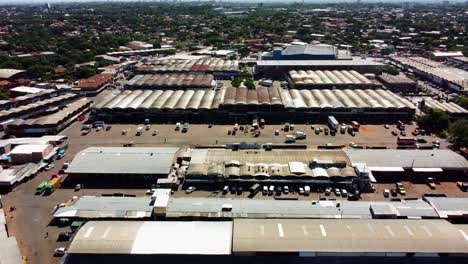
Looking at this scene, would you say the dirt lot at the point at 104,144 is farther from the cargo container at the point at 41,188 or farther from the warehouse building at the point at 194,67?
the warehouse building at the point at 194,67

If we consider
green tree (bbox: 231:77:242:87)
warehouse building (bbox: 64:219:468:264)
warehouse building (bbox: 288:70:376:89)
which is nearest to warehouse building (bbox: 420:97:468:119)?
warehouse building (bbox: 288:70:376:89)

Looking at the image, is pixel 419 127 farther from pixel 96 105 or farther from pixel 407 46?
pixel 407 46

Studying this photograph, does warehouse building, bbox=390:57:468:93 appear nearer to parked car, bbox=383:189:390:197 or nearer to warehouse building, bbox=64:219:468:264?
parked car, bbox=383:189:390:197

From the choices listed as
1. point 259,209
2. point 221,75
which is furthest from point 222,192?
point 221,75

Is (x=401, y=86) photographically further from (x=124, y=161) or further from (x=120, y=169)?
(x=120, y=169)

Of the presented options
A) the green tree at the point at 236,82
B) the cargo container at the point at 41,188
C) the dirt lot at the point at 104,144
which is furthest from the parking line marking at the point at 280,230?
the green tree at the point at 236,82
